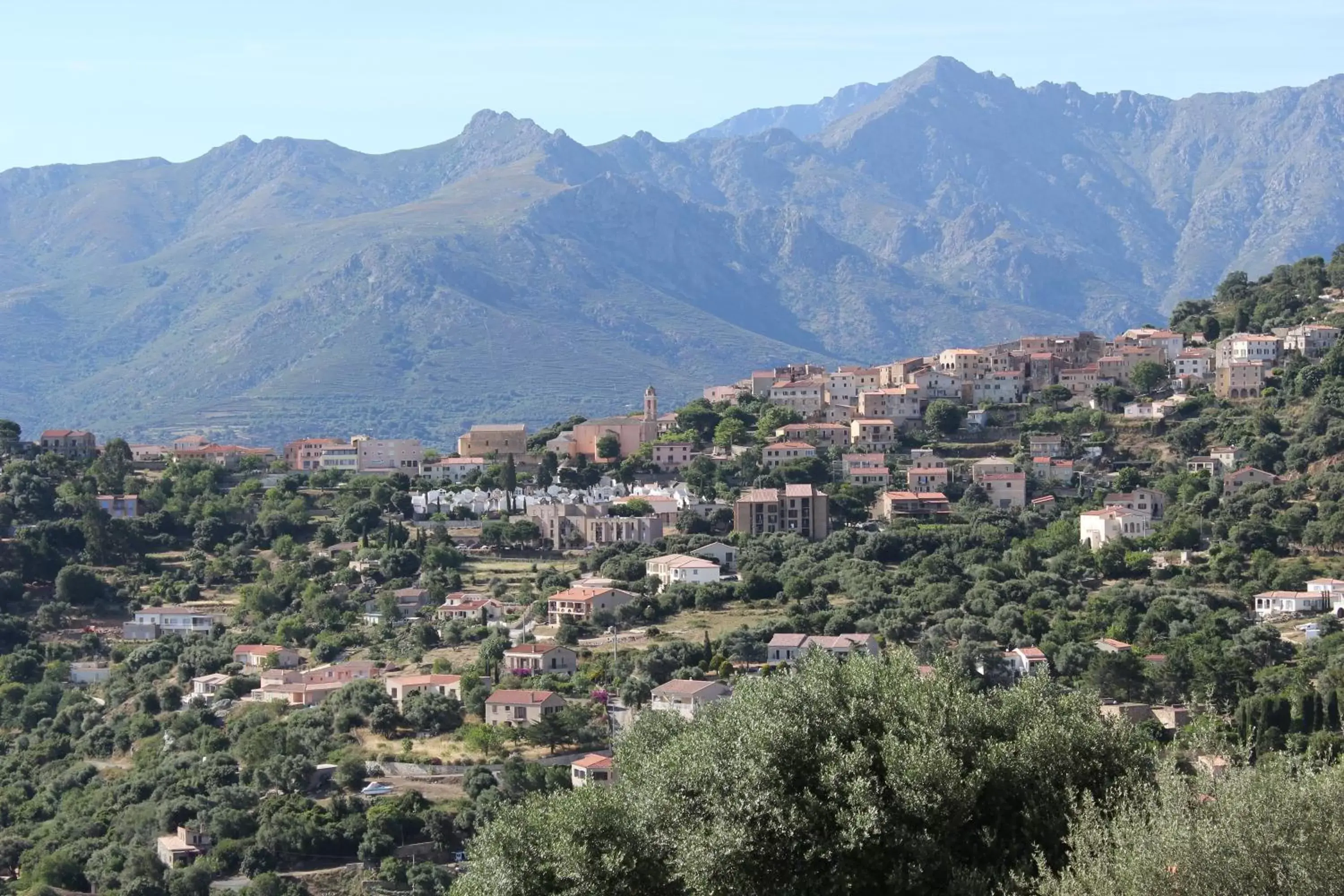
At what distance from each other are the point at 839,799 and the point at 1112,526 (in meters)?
40.7

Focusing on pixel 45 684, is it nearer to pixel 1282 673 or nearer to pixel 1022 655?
pixel 1022 655

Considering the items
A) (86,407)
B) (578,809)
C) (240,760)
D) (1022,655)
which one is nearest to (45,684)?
(240,760)

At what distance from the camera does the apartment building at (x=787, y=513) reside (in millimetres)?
62562

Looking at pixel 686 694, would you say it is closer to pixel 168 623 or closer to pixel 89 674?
pixel 89 674

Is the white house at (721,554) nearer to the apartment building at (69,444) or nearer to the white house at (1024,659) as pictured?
the white house at (1024,659)

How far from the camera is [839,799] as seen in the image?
19.6 m

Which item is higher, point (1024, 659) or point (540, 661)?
point (1024, 659)

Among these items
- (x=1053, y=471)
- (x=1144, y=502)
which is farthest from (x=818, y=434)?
(x=1144, y=502)

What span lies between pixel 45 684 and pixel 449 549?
511 inches

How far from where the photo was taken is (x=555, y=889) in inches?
821

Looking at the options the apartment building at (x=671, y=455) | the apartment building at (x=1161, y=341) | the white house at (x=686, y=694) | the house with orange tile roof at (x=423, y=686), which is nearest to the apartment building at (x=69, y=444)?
the apartment building at (x=671, y=455)

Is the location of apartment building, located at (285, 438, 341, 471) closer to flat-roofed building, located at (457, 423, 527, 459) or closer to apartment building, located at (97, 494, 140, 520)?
flat-roofed building, located at (457, 423, 527, 459)

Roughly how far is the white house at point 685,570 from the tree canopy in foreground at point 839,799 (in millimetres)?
34704

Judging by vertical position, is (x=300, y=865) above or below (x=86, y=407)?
below
